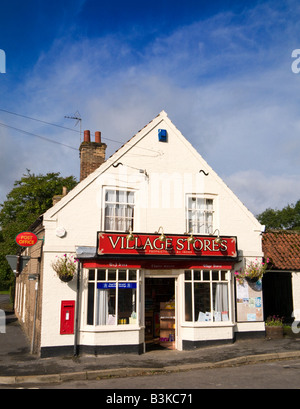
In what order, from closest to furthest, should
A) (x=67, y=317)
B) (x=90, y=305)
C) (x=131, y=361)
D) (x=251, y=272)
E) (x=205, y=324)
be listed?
(x=131, y=361), (x=67, y=317), (x=90, y=305), (x=205, y=324), (x=251, y=272)

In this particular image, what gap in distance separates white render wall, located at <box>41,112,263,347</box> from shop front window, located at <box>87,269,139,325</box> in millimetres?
542

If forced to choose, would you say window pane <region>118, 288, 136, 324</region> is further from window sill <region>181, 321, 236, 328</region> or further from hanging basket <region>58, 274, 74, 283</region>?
window sill <region>181, 321, 236, 328</region>

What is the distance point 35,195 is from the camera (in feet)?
143

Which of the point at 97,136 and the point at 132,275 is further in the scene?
the point at 97,136

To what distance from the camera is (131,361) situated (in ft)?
40.1

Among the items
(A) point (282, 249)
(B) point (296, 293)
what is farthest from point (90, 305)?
(A) point (282, 249)

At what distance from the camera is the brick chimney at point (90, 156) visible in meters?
15.4

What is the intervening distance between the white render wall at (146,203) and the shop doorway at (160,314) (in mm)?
1129

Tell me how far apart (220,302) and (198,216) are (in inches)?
134

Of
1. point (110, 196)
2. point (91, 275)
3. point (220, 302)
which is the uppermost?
point (110, 196)

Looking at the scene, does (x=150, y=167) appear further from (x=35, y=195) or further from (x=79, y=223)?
(x=35, y=195)

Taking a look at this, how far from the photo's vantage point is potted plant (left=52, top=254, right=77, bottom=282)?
42.1 feet

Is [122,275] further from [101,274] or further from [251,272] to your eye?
[251,272]

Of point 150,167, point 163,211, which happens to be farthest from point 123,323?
point 150,167
